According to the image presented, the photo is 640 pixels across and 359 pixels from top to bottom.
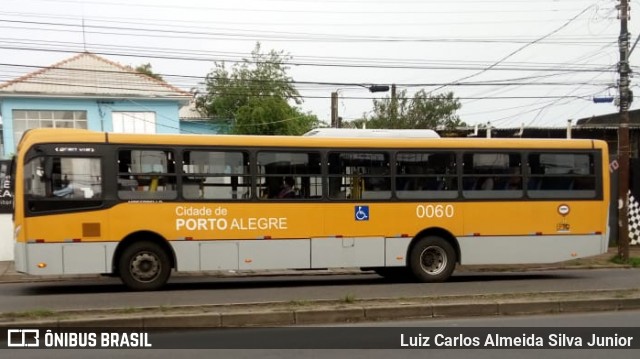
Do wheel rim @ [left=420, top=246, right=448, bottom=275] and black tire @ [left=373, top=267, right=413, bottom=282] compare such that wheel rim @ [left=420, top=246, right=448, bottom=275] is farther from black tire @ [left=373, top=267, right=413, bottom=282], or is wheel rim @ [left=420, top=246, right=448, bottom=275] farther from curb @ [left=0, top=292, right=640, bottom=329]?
curb @ [left=0, top=292, right=640, bottom=329]

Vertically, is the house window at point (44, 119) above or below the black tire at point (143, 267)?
above

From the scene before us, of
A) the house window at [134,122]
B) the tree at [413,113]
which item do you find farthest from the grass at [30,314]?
the tree at [413,113]

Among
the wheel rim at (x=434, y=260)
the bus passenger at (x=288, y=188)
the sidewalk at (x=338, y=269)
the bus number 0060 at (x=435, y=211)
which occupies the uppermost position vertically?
the bus passenger at (x=288, y=188)

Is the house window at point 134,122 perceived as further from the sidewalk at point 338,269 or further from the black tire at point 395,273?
the black tire at point 395,273

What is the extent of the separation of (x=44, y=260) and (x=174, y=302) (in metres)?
2.66

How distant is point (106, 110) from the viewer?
27078 mm

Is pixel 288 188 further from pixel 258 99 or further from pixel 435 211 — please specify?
pixel 258 99

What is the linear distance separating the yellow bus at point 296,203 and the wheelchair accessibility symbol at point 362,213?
2cm

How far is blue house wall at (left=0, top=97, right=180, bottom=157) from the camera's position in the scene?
2583 centimetres

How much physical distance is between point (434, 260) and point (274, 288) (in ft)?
10.6

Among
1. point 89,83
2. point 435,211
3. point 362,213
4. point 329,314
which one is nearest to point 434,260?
point 435,211

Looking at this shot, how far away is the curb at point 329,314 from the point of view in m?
7.54

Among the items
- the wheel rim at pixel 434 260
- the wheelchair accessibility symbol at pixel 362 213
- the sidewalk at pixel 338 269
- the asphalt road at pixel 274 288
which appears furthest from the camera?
the sidewalk at pixel 338 269

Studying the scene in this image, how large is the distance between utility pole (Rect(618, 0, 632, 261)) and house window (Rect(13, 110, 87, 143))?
20.6 m
